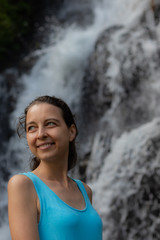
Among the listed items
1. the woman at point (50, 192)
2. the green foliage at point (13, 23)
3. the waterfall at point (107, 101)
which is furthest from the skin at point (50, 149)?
the green foliage at point (13, 23)

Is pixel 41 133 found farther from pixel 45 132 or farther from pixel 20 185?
pixel 20 185

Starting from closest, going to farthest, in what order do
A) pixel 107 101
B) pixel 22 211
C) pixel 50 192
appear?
pixel 22 211, pixel 50 192, pixel 107 101

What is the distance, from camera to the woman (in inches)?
47.8

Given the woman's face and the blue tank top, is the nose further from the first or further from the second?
the blue tank top

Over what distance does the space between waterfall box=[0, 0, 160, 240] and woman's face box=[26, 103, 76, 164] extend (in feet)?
7.96

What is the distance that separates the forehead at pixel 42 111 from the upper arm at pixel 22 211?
0.27 metres

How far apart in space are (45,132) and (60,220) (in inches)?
13.5

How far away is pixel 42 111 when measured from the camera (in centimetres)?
143

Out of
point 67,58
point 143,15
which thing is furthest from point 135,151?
point 143,15

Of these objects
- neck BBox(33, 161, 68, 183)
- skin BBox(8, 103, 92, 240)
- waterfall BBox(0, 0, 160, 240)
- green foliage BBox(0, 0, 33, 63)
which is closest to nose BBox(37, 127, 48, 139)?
skin BBox(8, 103, 92, 240)

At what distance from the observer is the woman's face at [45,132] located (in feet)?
4.60

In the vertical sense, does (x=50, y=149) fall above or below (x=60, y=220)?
above

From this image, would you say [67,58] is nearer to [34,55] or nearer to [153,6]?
[34,55]

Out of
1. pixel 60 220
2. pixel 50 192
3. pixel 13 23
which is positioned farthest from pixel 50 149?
pixel 13 23
